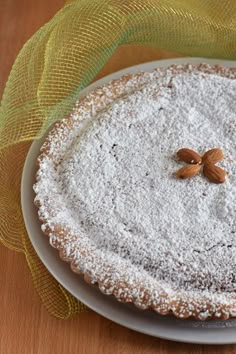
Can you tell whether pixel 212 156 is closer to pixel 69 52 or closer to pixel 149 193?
pixel 149 193

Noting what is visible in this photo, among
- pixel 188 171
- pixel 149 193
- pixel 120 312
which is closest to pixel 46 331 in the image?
pixel 120 312

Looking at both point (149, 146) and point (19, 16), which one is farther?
point (19, 16)

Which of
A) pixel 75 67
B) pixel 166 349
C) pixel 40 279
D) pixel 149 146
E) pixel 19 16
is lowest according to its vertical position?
pixel 166 349

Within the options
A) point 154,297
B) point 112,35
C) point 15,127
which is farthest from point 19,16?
A: point 154,297

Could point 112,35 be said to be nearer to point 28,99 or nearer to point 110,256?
point 28,99

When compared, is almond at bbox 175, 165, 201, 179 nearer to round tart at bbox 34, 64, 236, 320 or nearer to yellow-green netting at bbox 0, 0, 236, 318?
round tart at bbox 34, 64, 236, 320

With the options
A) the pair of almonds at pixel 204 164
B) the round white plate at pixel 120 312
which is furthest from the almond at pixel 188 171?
the round white plate at pixel 120 312
